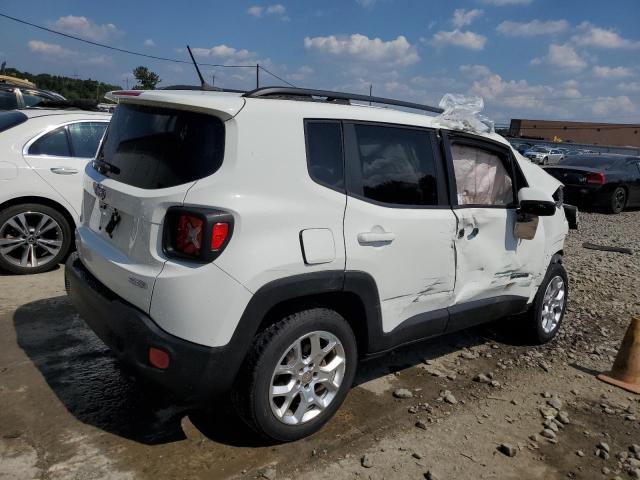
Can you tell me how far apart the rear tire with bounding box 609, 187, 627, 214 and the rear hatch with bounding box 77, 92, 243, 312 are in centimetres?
1322

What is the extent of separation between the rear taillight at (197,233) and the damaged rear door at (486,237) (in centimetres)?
171

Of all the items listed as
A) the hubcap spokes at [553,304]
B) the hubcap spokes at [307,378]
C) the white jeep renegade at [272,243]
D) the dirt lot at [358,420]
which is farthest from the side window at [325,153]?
the hubcap spokes at [553,304]

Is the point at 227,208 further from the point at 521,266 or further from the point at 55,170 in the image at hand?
the point at 55,170

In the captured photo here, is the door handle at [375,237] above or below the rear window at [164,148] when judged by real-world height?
below

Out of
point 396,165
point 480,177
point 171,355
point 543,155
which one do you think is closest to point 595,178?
point 480,177

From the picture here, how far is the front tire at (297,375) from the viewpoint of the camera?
2.73 metres

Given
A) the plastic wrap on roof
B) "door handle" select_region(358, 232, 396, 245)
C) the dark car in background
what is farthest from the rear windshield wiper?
the dark car in background

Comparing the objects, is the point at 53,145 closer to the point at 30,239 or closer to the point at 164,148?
the point at 30,239

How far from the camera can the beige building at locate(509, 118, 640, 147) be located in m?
74.5

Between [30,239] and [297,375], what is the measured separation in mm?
3837

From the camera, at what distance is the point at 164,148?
280cm

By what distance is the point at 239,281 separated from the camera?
2537 millimetres

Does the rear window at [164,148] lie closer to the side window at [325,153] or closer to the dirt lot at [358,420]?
the side window at [325,153]

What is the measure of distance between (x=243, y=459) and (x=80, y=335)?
2014 mm
